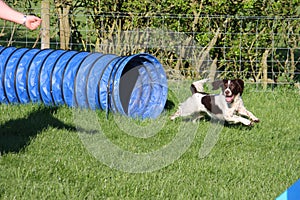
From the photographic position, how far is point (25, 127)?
623 cm

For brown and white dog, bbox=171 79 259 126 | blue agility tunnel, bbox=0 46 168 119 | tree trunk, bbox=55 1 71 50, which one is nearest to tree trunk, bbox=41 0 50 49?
tree trunk, bbox=55 1 71 50

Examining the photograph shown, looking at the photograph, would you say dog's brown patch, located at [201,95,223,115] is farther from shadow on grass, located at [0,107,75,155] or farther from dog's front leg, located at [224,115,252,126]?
shadow on grass, located at [0,107,75,155]

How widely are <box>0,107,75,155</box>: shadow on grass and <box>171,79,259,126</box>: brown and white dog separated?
1358mm

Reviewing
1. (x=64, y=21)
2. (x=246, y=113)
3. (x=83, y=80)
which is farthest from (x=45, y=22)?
(x=246, y=113)

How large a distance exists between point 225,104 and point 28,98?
2.44 meters

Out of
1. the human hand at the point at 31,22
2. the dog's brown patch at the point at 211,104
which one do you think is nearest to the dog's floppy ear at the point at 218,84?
the dog's brown patch at the point at 211,104

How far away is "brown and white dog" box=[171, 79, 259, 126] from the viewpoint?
6473 millimetres

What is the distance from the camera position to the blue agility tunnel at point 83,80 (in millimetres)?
6979

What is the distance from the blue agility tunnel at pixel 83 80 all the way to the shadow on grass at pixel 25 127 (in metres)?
0.35

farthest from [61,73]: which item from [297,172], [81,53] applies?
[297,172]

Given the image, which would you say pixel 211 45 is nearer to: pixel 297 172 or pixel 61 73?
pixel 61 73

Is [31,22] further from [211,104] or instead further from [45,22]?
[45,22]

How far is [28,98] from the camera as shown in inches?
293

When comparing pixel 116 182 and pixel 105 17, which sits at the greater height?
pixel 105 17
